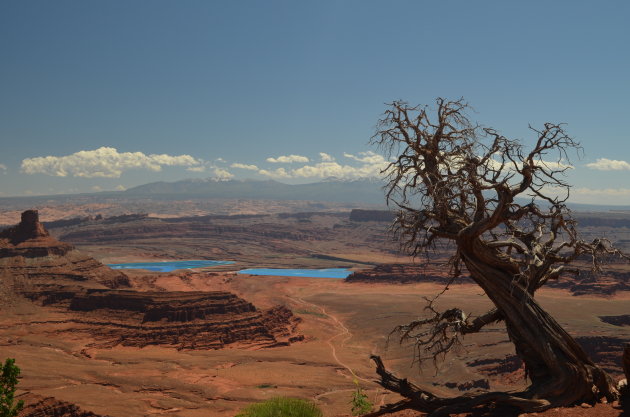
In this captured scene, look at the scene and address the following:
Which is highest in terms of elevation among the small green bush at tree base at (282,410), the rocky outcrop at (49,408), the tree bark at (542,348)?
the tree bark at (542,348)

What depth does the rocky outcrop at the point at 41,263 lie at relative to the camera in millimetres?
56000

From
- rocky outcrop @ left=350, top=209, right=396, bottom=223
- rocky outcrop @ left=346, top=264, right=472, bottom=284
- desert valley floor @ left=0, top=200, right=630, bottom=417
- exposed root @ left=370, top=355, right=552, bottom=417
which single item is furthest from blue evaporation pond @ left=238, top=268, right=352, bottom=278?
exposed root @ left=370, top=355, right=552, bottom=417

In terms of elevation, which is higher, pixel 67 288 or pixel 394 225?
pixel 394 225

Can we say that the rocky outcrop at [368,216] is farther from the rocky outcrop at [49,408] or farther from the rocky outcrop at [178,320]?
the rocky outcrop at [49,408]

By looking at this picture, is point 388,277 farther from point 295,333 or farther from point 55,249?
point 55,249

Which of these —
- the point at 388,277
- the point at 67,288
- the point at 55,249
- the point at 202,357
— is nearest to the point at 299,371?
the point at 202,357

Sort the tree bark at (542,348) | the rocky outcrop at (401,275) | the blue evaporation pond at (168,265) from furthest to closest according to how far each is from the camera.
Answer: the blue evaporation pond at (168,265)
the rocky outcrop at (401,275)
the tree bark at (542,348)

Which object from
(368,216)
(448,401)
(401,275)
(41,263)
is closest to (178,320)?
(41,263)

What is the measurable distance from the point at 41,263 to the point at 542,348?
64.8 m

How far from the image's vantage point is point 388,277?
272 ft

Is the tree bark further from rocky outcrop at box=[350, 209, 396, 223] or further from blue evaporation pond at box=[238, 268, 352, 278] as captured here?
rocky outcrop at box=[350, 209, 396, 223]

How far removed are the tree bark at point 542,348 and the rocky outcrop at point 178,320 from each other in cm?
3911

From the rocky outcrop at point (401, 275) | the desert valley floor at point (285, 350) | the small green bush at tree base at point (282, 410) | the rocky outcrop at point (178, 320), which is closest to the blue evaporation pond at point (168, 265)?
the desert valley floor at point (285, 350)

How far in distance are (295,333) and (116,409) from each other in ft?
83.3
